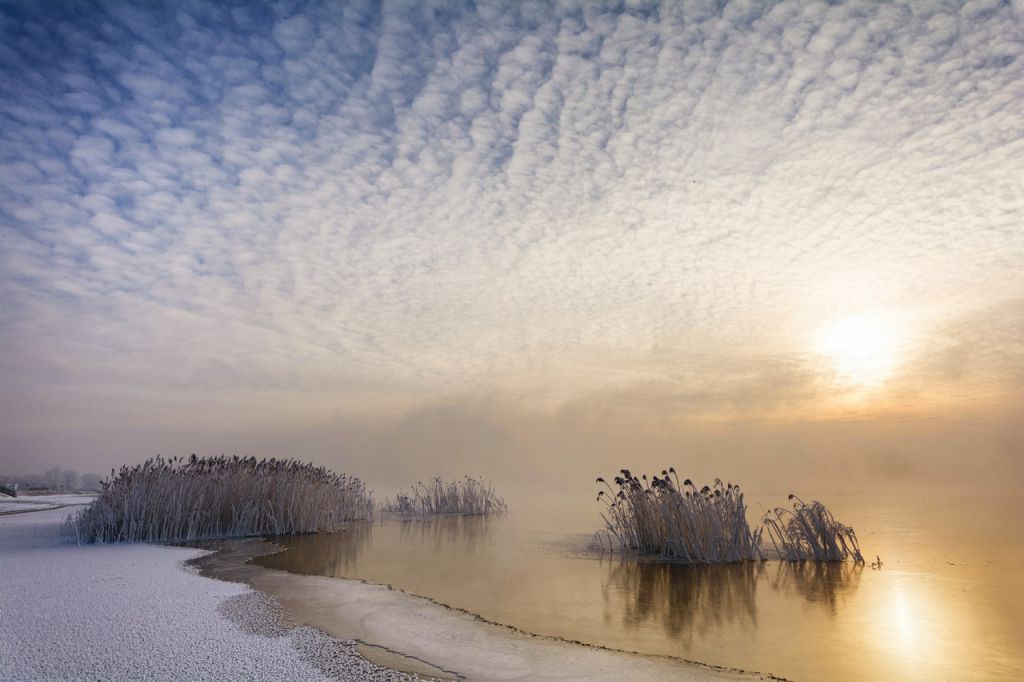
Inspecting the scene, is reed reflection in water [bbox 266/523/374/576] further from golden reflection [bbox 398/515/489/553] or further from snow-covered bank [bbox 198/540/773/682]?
snow-covered bank [bbox 198/540/773/682]

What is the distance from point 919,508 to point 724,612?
701 inches

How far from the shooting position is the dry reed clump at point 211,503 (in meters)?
12.1

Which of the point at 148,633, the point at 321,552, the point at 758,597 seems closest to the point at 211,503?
the point at 321,552

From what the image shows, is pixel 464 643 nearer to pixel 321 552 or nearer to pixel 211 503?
pixel 321 552

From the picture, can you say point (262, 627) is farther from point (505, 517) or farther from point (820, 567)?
point (505, 517)

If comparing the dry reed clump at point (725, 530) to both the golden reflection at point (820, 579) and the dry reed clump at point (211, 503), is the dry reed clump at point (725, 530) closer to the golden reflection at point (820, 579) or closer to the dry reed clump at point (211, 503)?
the golden reflection at point (820, 579)

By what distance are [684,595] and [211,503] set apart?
428 inches

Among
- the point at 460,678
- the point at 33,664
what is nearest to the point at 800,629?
the point at 460,678

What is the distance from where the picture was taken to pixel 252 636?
186 inches

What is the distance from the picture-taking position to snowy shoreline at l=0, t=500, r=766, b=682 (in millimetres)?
3961

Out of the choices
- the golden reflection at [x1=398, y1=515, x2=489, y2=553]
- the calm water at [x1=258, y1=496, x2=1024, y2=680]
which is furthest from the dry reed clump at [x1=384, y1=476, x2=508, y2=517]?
the calm water at [x1=258, y1=496, x2=1024, y2=680]

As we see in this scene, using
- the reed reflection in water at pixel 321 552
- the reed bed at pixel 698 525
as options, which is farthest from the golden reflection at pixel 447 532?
the reed bed at pixel 698 525

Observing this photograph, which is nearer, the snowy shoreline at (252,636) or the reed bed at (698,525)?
the snowy shoreline at (252,636)

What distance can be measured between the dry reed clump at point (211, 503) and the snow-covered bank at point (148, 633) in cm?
444
